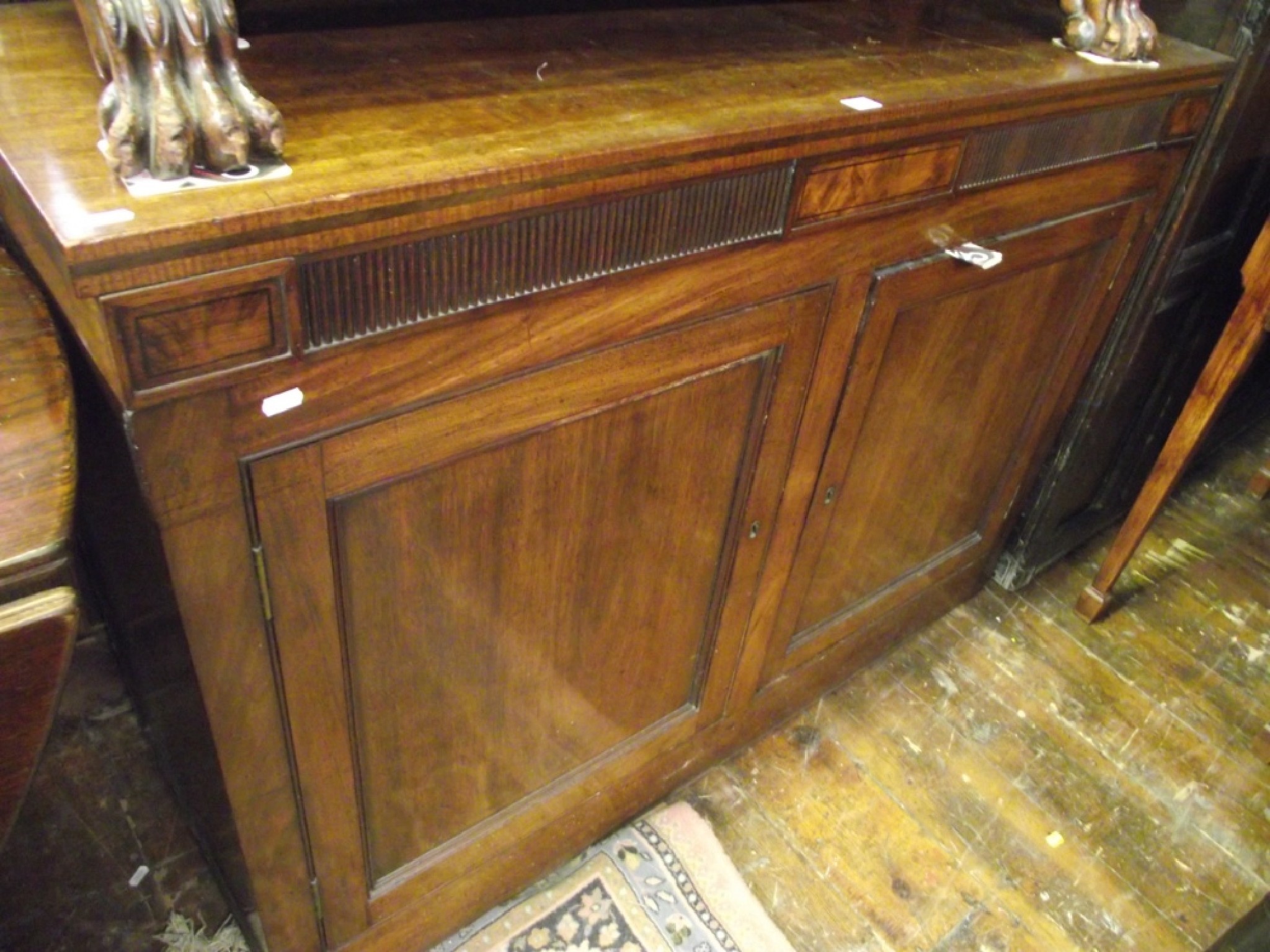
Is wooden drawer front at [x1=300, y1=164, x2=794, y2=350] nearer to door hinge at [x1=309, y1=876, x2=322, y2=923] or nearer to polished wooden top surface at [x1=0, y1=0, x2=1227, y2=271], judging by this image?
polished wooden top surface at [x1=0, y1=0, x2=1227, y2=271]

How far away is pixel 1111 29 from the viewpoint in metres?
1.00

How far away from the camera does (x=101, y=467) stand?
0.75m

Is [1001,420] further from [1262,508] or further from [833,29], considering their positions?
[1262,508]

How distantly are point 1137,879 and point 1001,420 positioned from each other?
63cm

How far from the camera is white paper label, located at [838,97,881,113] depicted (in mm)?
765

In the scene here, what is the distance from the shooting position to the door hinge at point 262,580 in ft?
2.09

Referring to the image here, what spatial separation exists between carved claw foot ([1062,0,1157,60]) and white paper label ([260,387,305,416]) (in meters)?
0.90

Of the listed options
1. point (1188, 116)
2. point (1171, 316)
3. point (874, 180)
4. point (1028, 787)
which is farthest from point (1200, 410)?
point (874, 180)

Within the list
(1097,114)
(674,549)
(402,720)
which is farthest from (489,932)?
(1097,114)

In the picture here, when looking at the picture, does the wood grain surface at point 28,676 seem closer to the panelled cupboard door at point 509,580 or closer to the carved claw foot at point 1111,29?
the panelled cupboard door at point 509,580

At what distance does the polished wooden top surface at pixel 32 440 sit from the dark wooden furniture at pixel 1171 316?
1234mm

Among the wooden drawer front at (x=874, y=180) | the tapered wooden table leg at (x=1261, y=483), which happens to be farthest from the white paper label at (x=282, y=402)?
the tapered wooden table leg at (x=1261, y=483)

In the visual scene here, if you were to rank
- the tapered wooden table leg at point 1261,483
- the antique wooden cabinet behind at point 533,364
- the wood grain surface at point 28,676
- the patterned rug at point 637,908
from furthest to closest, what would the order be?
the tapered wooden table leg at point 1261,483
the patterned rug at point 637,908
the antique wooden cabinet behind at point 533,364
the wood grain surface at point 28,676

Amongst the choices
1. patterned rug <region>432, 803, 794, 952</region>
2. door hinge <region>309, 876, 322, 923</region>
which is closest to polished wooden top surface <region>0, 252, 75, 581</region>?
door hinge <region>309, 876, 322, 923</region>
